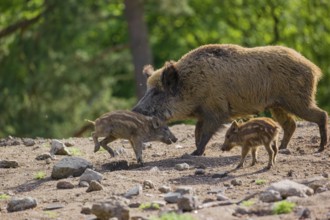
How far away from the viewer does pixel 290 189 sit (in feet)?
36.0

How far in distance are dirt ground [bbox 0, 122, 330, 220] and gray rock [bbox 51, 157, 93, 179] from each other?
14cm

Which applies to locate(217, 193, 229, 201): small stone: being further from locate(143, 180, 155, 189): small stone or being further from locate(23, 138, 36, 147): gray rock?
locate(23, 138, 36, 147): gray rock

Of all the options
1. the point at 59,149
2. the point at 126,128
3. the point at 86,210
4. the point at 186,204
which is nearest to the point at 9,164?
the point at 59,149

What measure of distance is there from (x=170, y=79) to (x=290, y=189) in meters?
4.83

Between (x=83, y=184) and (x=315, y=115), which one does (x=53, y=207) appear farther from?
(x=315, y=115)

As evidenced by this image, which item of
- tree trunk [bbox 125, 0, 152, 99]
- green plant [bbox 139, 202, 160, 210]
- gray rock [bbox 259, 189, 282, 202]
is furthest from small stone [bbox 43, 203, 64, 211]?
tree trunk [bbox 125, 0, 152, 99]

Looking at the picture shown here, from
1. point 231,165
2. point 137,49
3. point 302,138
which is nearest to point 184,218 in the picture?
point 231,165

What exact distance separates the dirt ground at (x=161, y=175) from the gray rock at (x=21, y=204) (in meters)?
0.08

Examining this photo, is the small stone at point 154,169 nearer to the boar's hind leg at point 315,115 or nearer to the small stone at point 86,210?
the small stone at point 86,210

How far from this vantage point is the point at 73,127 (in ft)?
114

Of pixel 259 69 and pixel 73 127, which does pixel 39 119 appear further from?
pixel 259 69

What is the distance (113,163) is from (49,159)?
125 centimetres

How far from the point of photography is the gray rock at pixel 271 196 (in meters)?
10.8

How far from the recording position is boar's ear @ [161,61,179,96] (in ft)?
50.3
